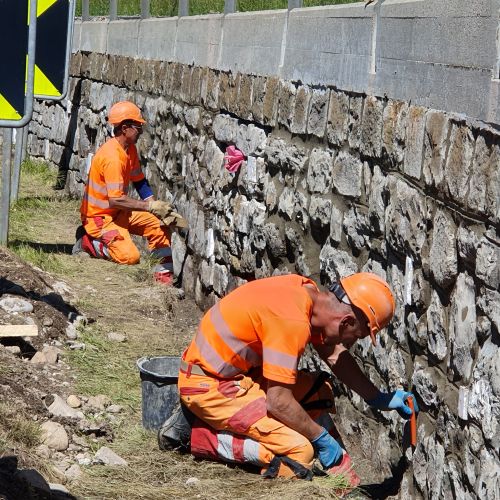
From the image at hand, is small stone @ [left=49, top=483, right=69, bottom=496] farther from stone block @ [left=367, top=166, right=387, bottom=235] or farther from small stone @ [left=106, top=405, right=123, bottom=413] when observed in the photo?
stone block @ [left=367, top=166, right=387, bottom=235]

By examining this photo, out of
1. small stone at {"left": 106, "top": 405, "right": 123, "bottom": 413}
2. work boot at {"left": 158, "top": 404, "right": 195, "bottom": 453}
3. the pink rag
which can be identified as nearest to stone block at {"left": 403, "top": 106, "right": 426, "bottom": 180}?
work boot at {"left": 158, "top": 404, "right": 195, "bottom": 453}

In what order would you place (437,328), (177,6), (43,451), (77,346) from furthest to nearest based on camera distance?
(177,6), (77,346), (43,451), (437,328)

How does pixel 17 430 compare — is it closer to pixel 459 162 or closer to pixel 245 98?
pixel 459 162

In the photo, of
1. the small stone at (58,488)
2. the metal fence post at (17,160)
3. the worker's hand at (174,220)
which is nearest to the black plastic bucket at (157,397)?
the small stone at (58,488)

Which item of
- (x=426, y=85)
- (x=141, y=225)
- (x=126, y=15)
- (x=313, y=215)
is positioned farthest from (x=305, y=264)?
(x=126, y=15)

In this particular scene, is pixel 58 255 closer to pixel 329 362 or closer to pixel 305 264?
pixel 305 264

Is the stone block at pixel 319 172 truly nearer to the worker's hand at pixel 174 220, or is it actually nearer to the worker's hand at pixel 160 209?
the worker's hand at pixel 174 220

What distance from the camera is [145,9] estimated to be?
11.6m

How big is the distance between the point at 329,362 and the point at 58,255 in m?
5.22

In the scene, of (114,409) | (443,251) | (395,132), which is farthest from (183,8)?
(443,251)

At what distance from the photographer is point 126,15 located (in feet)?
40.6

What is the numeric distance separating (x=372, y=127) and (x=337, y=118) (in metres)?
0.59

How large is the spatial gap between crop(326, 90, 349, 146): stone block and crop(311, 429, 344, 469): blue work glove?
5.37 feet

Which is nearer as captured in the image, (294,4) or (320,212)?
(320,212)
